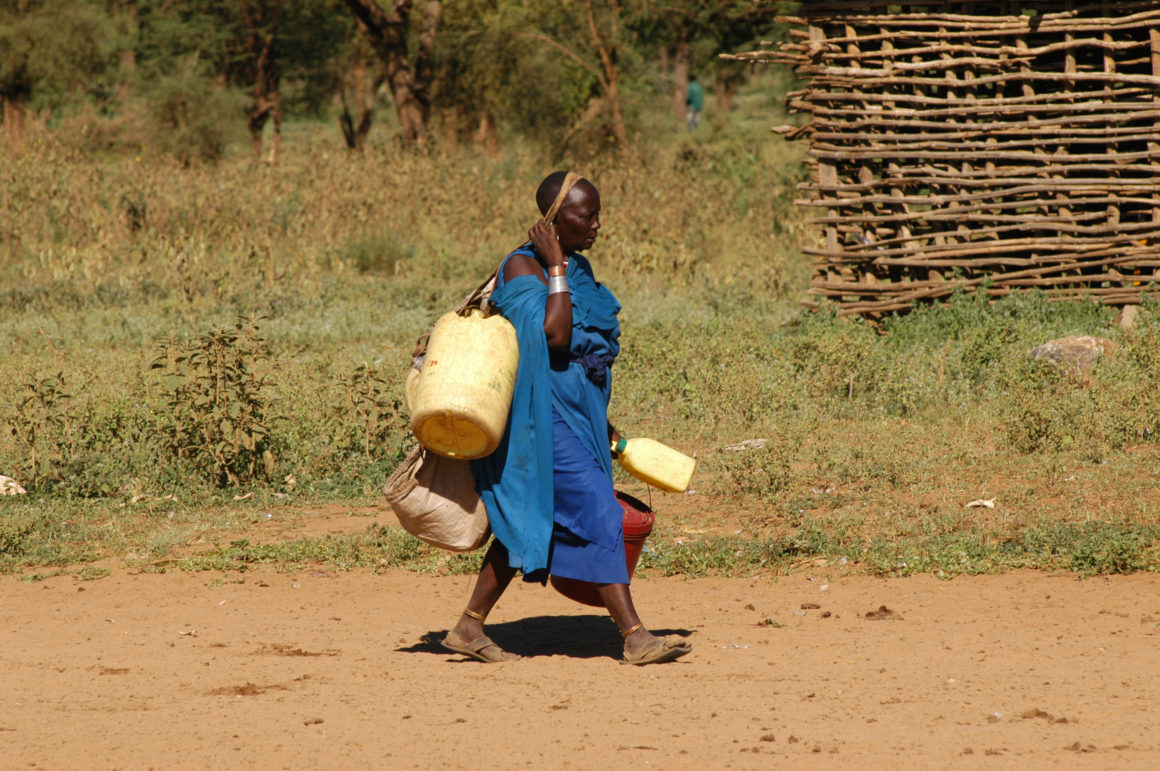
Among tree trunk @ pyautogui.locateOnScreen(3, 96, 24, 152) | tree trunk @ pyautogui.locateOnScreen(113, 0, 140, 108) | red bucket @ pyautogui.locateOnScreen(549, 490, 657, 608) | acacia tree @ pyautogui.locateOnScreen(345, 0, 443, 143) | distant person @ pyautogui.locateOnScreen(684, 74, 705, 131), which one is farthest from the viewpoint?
distant person @ pyautogui.locateOnScreen(684, 74, 705, 131)

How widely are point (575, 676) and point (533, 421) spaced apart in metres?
0.83

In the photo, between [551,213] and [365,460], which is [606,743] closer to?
[551,213]

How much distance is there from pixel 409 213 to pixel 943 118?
21.5ft

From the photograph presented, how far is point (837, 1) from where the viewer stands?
9758mm

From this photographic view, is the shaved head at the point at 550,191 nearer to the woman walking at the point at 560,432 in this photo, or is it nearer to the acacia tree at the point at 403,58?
the woman walking at the point at 560,432

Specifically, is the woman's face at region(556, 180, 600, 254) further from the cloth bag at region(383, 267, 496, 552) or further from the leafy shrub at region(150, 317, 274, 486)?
the leafy shrub at region(150, 317, 274, 486)

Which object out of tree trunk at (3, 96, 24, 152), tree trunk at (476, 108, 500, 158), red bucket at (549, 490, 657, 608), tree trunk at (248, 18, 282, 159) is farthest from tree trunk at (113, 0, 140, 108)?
red bucket at (549, 490, 657, 608)

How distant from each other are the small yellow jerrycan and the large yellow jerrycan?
50 centimetres

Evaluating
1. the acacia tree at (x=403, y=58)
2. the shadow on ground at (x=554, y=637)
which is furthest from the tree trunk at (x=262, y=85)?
the shadow on ground at (x=554, y=637)

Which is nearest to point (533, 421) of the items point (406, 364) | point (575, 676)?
point (575, 676)

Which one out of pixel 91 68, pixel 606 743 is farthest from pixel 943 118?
pixel 91 68

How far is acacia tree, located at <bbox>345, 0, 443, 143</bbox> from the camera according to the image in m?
19.0

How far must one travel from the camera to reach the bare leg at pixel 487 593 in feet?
13.5

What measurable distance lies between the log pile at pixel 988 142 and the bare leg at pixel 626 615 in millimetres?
6276
